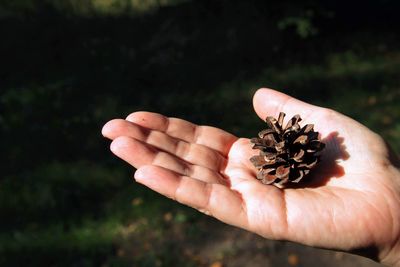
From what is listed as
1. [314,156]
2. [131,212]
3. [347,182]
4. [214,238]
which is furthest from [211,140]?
[131,212]

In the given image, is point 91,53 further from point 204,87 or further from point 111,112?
point 204,87

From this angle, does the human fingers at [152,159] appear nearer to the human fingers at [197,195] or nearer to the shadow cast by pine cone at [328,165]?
the human fingers at [197,195]

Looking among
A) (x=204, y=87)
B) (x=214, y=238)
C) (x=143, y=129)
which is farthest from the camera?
(x=204, y=87)

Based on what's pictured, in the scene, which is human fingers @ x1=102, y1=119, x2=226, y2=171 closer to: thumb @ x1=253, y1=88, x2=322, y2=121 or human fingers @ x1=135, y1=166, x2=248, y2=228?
human fingers @ x1=135, y1=166, x2=248, y2=228

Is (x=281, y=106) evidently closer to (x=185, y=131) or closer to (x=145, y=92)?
(x=185, y=131)

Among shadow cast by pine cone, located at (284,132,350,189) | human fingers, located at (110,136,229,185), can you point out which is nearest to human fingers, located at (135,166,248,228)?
human fingers, located at (110,136,229,185)

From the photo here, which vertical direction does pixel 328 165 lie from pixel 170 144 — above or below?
above

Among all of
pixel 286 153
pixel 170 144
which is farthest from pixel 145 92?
pixel 286 153
